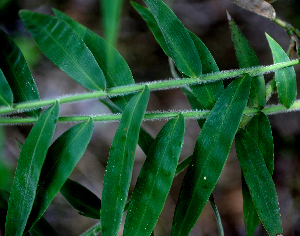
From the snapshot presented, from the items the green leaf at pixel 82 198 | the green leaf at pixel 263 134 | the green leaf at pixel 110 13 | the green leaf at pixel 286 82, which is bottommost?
the green leaf at pixel 82 198

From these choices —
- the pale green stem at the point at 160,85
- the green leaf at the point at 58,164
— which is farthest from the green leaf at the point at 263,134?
the green leaf at the point at 58,164

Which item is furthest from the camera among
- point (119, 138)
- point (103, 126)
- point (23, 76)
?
point (103, 126)

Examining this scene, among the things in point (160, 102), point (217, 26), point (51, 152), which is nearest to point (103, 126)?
point (160, 102)

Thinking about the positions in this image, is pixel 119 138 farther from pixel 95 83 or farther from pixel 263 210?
pixel 263 210

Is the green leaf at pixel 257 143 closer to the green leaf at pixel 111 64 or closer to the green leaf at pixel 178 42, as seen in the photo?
the green leaf at pixel 178 42

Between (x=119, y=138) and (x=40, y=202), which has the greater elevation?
(x=119, y=138)

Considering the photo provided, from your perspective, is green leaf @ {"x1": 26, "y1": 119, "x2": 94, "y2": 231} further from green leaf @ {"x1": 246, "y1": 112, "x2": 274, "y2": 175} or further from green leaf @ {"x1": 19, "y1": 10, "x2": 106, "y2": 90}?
green leaf @ {"x1": 246, "y1": 112, "x2": 274, "y2": 175}

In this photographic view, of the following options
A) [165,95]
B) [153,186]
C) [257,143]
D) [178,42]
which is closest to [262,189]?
[257,143]
